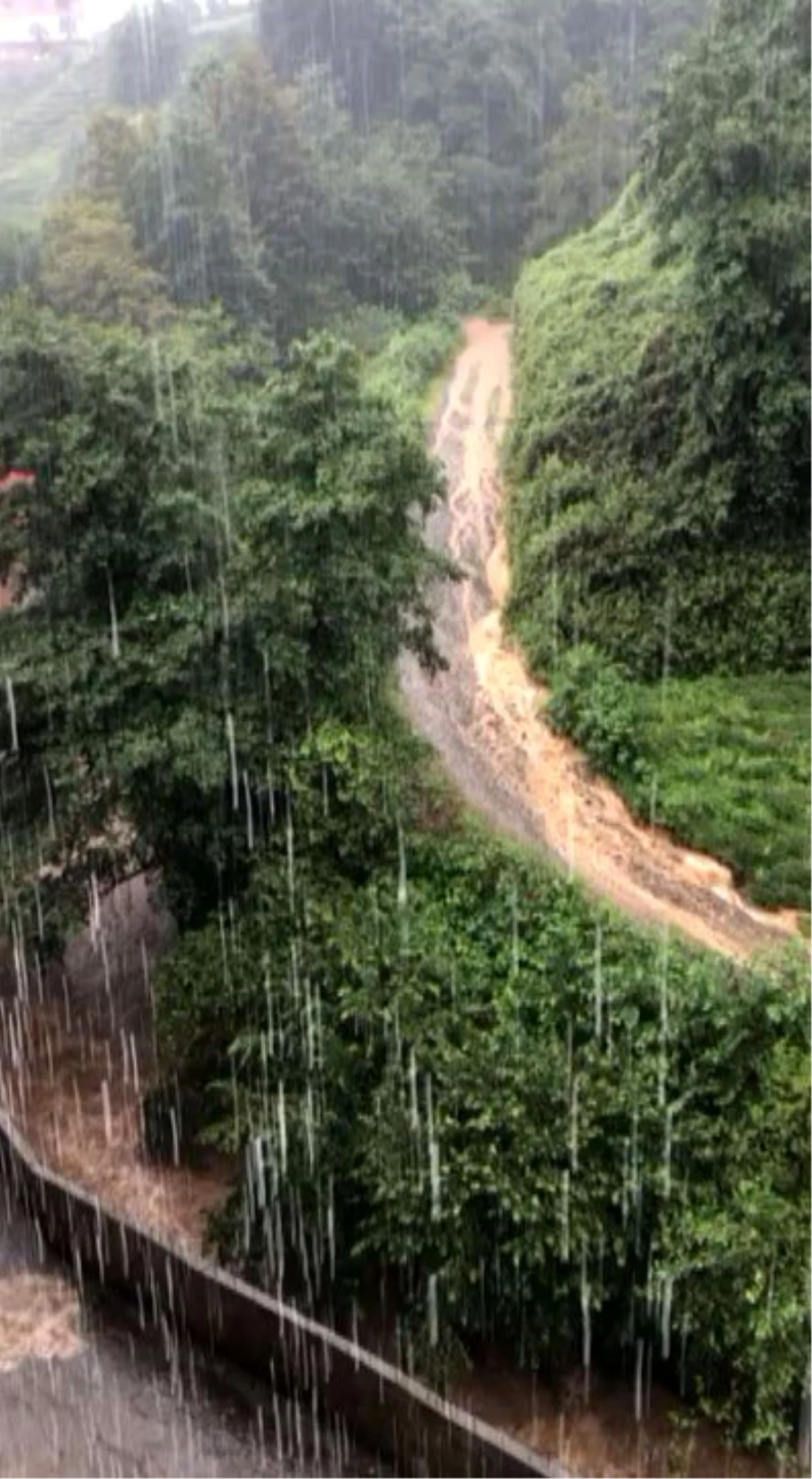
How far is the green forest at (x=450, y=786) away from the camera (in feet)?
39.6

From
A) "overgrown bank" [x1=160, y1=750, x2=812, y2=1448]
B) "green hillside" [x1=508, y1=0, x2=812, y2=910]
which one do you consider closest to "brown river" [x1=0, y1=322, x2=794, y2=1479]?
"overgrown bank" [x1=160, y1=750, x2=812, y2=1448]

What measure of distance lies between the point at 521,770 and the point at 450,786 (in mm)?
1696

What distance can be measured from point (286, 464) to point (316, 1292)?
8.74 m

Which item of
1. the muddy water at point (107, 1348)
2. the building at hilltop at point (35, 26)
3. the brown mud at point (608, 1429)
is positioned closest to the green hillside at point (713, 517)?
the brown mud at point (608, 1429)

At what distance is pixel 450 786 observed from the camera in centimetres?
1853

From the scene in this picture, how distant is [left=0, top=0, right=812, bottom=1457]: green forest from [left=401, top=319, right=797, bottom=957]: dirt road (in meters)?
0.40

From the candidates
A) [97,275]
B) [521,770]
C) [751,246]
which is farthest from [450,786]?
[97,275]

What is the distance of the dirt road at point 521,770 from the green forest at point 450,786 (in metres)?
0.40

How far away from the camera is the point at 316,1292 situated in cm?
1313

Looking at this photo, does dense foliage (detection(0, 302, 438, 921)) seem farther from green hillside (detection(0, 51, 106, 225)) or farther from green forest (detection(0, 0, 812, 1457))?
green hillside (detection(0, 51, 106, 225))

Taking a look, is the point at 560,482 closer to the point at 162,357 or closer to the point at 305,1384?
the point at 162,357

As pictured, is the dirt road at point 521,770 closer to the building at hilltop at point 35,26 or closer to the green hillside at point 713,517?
the green hillside at point 713,517

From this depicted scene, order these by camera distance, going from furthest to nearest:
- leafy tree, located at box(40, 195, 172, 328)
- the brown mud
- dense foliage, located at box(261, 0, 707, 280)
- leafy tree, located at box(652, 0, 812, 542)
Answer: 1. dense foliage, located at box(261, 0, 707, 280)
2. leafy tree, located at box(40, 195, 172, 328)
3. leafy tree, located at box(652, 0, 812, 542)
4. the brown mud

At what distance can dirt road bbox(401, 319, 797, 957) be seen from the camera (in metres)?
16.8
